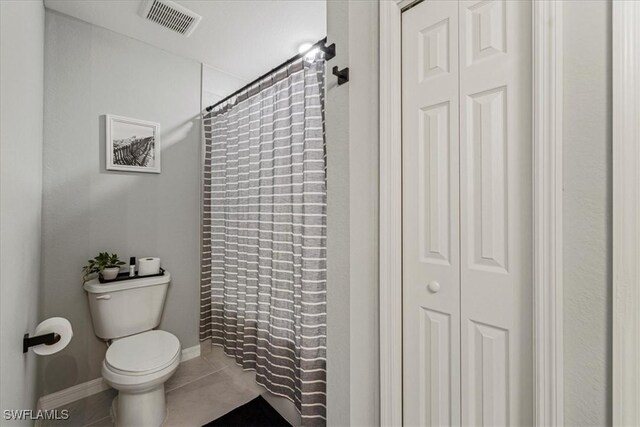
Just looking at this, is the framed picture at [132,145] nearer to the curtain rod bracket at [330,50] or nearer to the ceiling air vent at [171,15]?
the ceiling air vent at [171,15]

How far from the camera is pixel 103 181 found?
76.0 inches

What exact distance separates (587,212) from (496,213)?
17 centimetres

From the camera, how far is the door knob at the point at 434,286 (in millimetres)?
805

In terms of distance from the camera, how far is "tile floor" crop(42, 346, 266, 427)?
1.66 metres

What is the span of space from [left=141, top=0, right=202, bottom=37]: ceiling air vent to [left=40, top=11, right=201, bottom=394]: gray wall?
36 cm

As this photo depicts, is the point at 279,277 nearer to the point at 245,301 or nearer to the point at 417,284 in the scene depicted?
the point at 245,301

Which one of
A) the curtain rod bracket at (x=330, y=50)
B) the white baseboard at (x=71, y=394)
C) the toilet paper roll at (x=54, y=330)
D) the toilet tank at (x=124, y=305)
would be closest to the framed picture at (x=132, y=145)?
the toilet tank at (x=124, y=305)

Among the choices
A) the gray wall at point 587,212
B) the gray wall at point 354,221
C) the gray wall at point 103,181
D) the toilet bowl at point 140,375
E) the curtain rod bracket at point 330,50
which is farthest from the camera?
the gray wall at point 103,181

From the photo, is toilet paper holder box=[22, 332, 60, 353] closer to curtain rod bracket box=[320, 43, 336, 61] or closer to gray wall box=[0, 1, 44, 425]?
gray wall box=[0, 1, 44, 425]

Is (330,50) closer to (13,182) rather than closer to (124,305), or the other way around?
(13,182)

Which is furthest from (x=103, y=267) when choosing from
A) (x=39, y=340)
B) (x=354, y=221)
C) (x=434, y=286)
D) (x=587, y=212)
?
(x=587, y=212)

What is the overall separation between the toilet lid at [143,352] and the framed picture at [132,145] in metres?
1.13

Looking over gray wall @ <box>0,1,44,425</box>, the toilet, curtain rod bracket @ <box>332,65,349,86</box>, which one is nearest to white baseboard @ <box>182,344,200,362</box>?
Result: the toilet

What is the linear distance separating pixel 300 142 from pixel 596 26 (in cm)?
123
